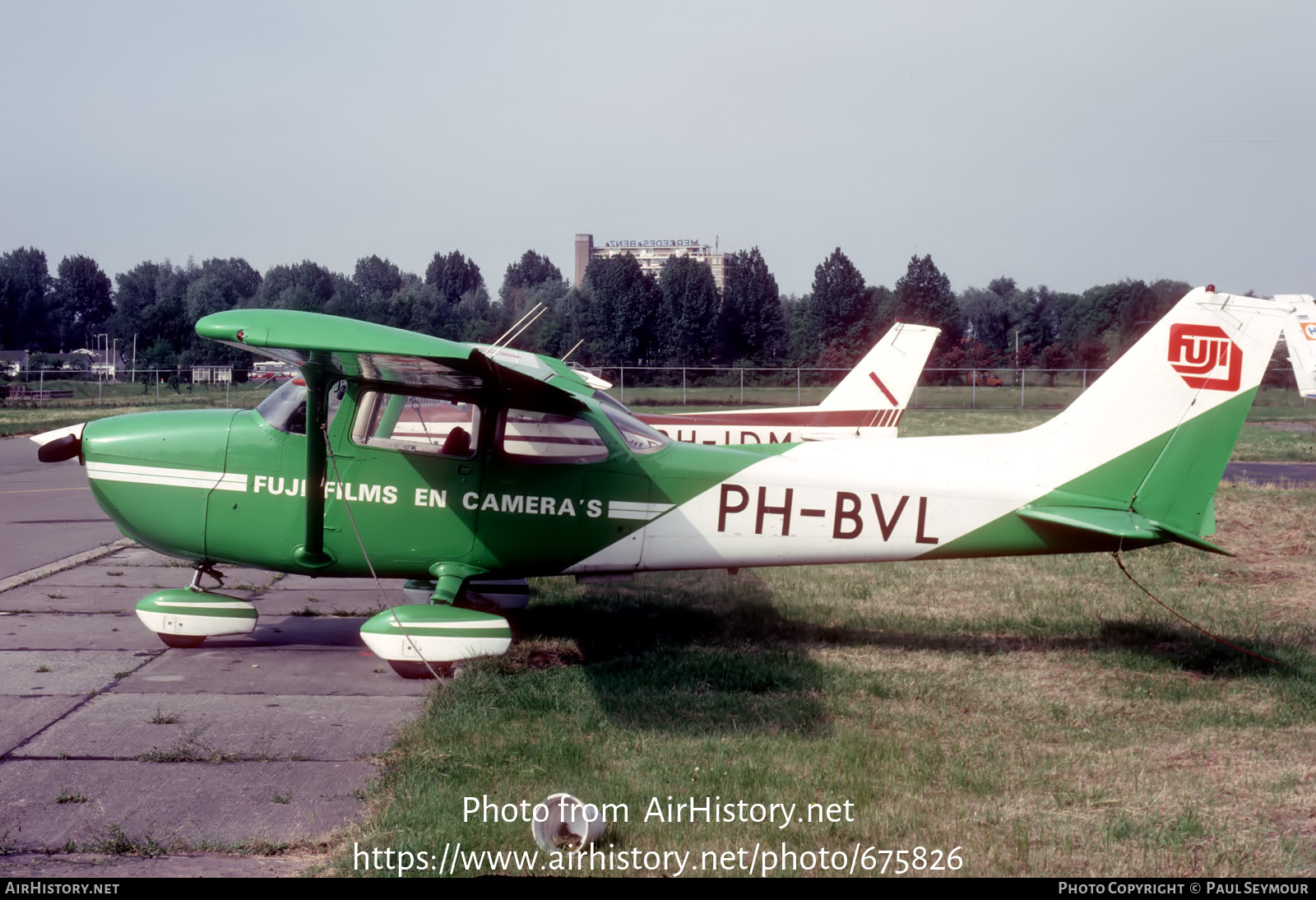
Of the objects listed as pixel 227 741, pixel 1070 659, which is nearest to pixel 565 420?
pixel 227 741

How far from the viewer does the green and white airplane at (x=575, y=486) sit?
7109 millimetres

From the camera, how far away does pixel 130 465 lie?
24.0 ft

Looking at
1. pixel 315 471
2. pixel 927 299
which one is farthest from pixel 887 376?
pixel 927 299

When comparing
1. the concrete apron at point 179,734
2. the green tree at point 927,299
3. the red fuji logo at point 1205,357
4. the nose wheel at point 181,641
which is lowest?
the concrete apron at point 179,734

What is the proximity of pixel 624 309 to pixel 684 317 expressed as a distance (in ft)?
10.6

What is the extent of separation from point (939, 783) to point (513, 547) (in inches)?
136

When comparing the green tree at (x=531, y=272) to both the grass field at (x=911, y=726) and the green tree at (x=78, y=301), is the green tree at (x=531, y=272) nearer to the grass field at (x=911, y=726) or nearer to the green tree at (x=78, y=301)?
the green tree at (x=78, y=301)

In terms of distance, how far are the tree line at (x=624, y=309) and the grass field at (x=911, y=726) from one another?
18701mm

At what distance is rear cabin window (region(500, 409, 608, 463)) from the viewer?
7281mm

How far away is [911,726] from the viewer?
6000mm

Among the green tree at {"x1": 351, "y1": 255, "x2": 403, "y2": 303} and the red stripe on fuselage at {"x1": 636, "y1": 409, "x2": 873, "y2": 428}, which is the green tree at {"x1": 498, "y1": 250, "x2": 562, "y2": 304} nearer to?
the green tree at {"x1": 351, "y1": 255, "x2": 403, "y2": 303}

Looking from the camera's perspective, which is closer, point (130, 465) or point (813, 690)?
point (813, 690)

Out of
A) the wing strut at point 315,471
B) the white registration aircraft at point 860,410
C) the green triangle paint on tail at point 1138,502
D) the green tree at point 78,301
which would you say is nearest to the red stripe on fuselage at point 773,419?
the white registration aircraft at point 860,410

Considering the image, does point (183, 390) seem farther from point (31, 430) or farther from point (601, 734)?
point (601, 734)
